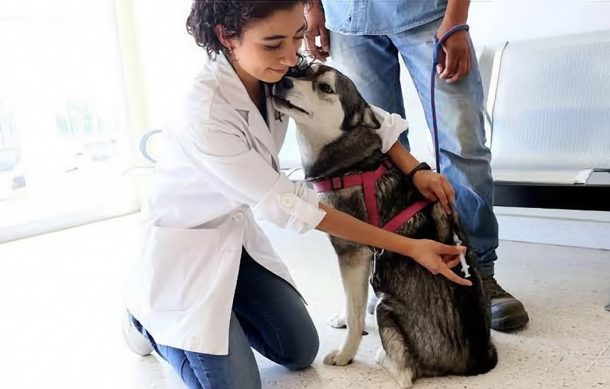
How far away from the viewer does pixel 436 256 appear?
1.28m

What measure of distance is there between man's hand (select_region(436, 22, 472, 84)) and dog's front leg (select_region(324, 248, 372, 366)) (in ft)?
1.76

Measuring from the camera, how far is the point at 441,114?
1.63 m

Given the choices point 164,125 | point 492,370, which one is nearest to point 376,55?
point 164,125

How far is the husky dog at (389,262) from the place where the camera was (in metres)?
1.35

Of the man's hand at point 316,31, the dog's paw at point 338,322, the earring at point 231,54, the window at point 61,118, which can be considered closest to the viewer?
the earring at point 231,54

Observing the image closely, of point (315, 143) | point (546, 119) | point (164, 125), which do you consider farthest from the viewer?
point (546, 119)

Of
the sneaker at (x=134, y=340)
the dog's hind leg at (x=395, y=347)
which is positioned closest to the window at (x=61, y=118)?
the sneaker at (x=134, y=340)

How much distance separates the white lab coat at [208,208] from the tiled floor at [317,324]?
149 millimetres

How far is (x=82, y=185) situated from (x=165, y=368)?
2.51 metres

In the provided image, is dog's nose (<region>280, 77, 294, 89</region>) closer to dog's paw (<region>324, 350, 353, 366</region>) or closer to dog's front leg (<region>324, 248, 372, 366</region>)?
dog's front leg (<region>324, 248, 372, 366</region>)

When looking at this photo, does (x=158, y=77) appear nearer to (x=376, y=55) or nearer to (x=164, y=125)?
(x=376, y=55)

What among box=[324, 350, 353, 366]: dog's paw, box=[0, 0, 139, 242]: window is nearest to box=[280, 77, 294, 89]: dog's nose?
box=[324, 350, 353, 366]: dog's paw

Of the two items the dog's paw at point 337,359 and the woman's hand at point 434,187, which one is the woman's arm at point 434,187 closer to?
the woman's hand at point 434,187

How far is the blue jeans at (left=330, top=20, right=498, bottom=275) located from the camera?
1.60 metres
